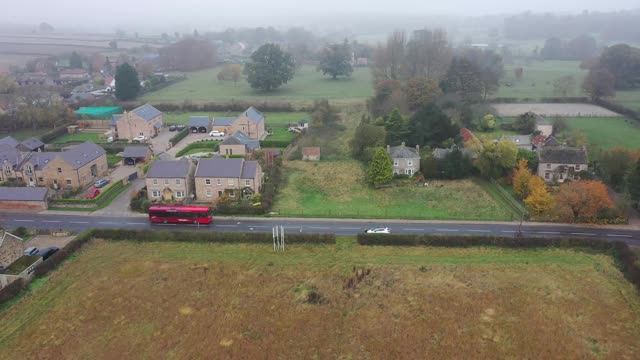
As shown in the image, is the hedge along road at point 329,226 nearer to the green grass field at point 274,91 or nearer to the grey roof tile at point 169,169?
the grey roof tile at point 169,169

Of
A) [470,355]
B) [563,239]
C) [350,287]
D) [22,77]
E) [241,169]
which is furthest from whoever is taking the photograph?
[22,77]

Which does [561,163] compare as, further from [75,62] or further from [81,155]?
[75,62]

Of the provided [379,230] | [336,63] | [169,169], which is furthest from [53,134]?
[336,63]

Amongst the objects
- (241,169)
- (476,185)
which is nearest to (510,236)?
(476,185)

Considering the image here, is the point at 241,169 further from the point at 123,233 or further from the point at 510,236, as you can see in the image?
→ the point at 510,236

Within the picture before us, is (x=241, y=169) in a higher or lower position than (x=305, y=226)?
higher

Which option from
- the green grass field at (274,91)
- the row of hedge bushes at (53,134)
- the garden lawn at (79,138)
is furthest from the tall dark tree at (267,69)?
the row of hedge bushes at (53,134)
